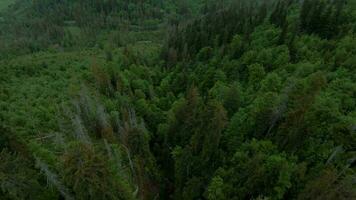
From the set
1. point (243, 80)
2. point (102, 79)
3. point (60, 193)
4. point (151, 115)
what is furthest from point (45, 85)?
point (243, 80)

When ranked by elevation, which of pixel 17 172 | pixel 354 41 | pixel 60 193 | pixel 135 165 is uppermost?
pixel 354 41

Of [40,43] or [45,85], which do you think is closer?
[45,85]

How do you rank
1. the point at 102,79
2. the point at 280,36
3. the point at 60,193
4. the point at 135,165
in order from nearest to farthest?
the point at 60,193, the point at 135,165, the point at 102,79, the point at 280,36

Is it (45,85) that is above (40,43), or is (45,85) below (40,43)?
above

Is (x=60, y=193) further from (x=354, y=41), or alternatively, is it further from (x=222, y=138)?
(x=354, y=41)

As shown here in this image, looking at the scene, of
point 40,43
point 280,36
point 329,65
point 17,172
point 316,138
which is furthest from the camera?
point 40,43

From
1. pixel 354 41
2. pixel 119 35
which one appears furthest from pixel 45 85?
pixel 119 35
